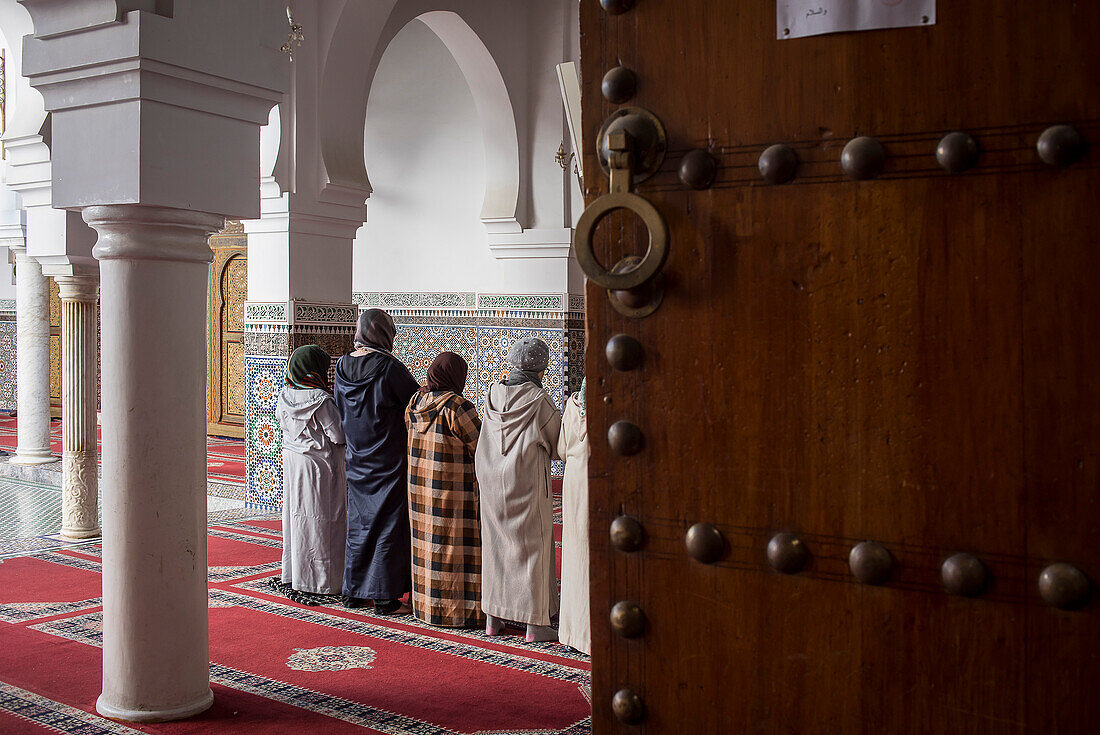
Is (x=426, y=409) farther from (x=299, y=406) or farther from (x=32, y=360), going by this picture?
(x=32, y=360)

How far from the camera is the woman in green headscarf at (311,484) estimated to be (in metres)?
3.92

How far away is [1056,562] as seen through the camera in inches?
31.0

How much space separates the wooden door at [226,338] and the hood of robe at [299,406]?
606 cm

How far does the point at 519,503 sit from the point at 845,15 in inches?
105

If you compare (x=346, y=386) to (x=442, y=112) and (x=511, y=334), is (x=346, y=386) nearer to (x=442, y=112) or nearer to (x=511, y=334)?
(x=511, y=334)

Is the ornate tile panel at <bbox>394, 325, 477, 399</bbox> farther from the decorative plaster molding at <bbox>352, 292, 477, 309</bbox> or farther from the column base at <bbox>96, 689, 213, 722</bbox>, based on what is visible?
the column base at <bbox>96, 689, 213, 722</bbox>

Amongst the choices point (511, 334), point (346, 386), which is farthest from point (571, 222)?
point (346, 386)

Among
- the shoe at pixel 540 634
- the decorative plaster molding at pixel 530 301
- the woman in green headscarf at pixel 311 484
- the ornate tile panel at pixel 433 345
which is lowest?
the shoe at pixel 540 634

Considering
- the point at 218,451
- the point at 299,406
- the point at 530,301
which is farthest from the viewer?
the point at 218,451

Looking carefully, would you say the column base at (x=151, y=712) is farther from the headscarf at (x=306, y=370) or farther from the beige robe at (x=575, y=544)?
the headscarf at (x=306, y=370)

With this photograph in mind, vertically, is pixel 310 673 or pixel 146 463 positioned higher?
pixel 146 463

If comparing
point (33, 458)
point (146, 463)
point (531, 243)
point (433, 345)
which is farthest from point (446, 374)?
point (33, 458)

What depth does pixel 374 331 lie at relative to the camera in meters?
3.83

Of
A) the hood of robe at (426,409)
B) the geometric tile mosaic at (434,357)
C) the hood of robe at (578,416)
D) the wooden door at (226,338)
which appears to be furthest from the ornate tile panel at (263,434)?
the wooden door at (226,338)
